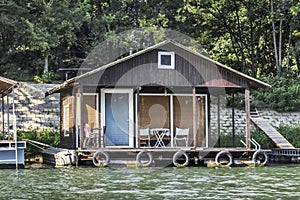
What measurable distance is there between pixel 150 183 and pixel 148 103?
352 inches

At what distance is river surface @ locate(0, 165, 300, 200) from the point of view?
44.6ft

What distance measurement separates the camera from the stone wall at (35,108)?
28984 millimetres

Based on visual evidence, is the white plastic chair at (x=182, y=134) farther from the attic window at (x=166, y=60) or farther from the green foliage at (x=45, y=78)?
the green foliage at (x=45, y=78)

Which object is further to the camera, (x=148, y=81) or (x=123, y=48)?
(x=123, y=48)

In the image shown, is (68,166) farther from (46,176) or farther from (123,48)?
(123,48)

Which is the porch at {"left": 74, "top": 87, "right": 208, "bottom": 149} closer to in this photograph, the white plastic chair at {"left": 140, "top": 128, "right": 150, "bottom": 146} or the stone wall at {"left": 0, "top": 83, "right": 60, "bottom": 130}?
the white plastic chair at {"left": 140, "top": 128, "right": 150, "bottom": 146}

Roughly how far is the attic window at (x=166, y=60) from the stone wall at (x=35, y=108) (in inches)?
332

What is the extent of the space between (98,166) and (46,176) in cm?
336

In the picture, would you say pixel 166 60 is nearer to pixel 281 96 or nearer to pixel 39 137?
pixel 39 137

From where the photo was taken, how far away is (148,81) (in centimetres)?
2220

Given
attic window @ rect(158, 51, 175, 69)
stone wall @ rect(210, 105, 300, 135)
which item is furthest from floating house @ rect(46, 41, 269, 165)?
stone wall @ rect(210, 105, 300, 135)

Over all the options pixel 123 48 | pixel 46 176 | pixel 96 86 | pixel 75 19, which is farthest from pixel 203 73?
pixel 123 48

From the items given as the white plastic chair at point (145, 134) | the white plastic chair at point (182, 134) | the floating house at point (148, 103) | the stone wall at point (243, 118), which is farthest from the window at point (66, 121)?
the stone wall at point (243, 118)

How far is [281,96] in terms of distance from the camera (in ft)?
101
